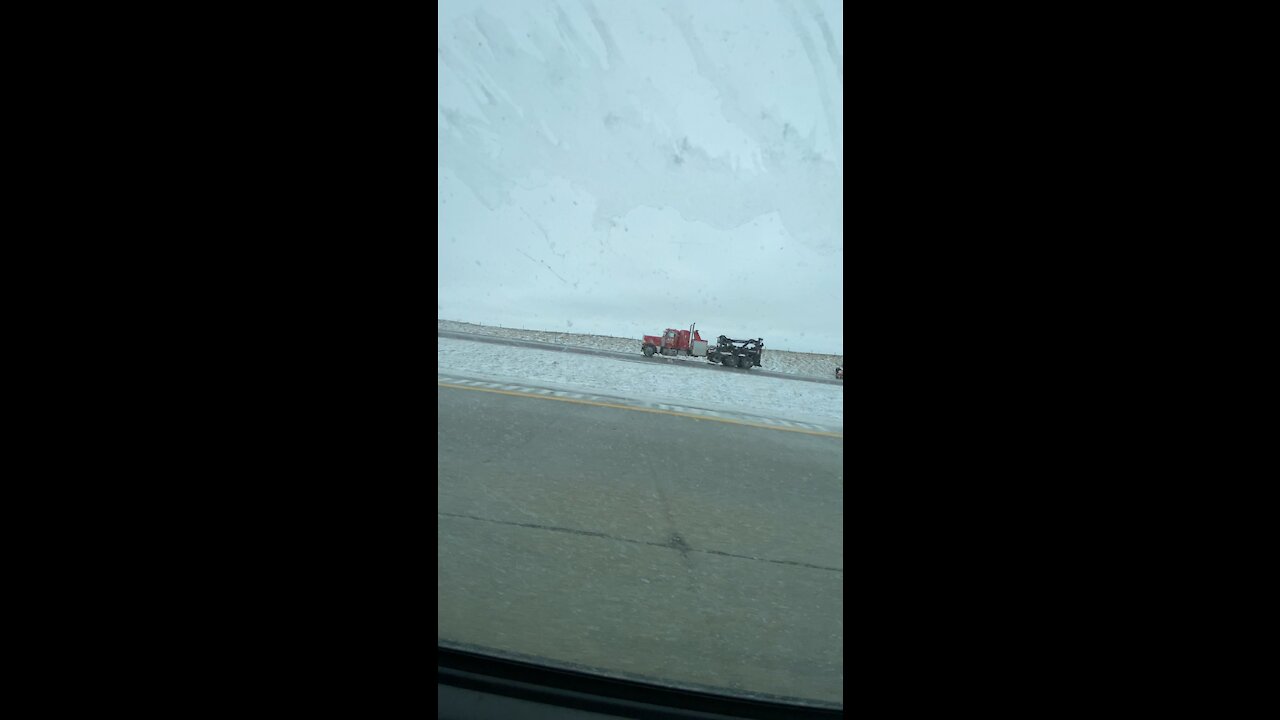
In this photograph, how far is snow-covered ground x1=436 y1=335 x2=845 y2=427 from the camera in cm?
829

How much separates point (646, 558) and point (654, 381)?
23.6 ft

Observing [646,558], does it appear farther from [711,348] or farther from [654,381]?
[711,348]

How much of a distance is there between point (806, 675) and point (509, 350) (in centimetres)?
1119

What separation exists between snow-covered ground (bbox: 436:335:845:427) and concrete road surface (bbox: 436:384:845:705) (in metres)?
3.05

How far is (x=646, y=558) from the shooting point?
2801 millimetres

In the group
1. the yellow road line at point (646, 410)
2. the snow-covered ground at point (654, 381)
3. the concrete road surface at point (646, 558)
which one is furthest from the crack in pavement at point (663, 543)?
the snow-covered ground at point (654, 381)

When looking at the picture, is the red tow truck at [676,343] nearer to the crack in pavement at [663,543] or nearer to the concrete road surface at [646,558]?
the concrete road surface at [646,558]

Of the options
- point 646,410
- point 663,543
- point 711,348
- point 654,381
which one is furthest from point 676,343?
point 663,543

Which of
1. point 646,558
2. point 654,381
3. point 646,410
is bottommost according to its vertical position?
point 646,558

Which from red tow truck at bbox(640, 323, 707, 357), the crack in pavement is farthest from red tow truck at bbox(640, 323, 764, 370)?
the crack in pavement

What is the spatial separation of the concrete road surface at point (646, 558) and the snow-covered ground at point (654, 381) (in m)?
3.05

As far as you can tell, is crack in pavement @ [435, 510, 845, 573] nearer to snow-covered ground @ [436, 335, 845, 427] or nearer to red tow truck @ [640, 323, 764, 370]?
snow-covered ground @ [436, 335, 845, 427]

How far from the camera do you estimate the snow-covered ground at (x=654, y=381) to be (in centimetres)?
829
